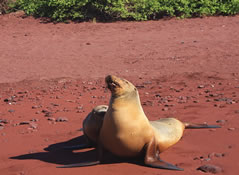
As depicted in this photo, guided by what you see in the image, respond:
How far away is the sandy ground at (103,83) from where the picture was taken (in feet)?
15.9

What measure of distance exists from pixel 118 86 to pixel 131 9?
42.9 feet

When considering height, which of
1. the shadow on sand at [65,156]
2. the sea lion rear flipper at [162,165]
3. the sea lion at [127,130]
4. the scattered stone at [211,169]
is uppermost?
the sea lion at [127,130]

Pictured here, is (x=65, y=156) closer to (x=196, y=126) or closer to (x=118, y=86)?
(x=118, y=86)

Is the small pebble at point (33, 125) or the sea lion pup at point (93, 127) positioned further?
the small pebble at point (33, 125)

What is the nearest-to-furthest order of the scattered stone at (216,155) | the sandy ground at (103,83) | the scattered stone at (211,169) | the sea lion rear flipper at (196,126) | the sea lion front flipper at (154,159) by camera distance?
the scattered stone at (211,169), the sea lion front flipper at (154,159), the scattered stone at (216,155), the sandy ground at (103,83), the sea lion rear flipper at (196,126)

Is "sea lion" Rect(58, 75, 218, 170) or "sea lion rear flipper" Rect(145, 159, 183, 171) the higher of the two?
"sea lion" Rect(58, 75, 218, 170)

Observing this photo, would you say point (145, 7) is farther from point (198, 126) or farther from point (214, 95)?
point (198, 126)

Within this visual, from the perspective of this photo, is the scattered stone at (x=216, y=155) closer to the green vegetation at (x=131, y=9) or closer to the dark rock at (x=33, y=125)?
the dark rock at (x=33, y=125)

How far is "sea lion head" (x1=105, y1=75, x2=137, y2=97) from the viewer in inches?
164

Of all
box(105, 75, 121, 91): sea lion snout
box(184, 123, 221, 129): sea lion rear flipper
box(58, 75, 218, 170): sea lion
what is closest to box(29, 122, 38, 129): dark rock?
box(58, 75, 218, 170): sea lion

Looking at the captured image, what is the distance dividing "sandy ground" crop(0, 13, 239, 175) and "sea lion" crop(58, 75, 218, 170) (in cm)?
15


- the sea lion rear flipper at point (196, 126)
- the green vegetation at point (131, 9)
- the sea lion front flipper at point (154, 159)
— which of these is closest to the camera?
the sea lion front flipper at point (154, 159)

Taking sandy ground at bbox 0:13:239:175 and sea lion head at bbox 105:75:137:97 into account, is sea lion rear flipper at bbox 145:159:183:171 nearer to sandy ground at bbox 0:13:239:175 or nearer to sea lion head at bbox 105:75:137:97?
sandy ground at bbox 0:13:239:175

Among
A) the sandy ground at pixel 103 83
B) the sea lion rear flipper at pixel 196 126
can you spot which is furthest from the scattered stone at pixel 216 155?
the sea lion rear flipper at pixel 196 126
